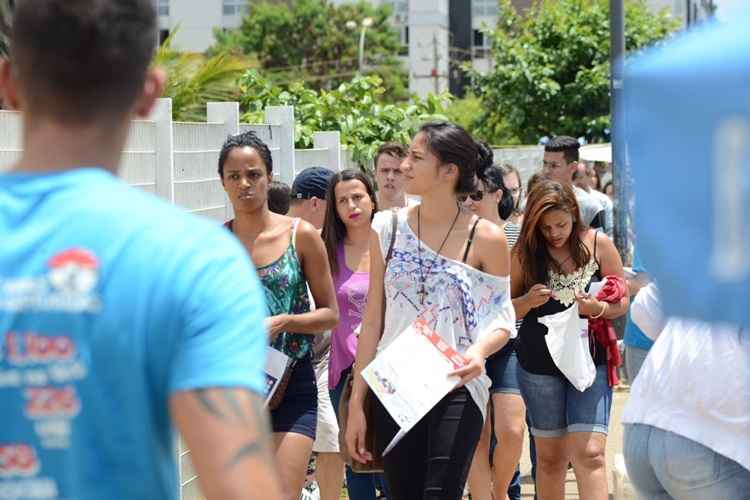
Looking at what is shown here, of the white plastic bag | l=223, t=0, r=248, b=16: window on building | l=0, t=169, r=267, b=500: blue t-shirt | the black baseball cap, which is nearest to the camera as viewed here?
l=0, t=169, r=267, b=500: blue t-shirt

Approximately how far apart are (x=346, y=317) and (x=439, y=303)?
1.75 metres

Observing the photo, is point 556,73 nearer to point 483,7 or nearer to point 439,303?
point 439,303

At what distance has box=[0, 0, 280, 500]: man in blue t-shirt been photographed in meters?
2.30

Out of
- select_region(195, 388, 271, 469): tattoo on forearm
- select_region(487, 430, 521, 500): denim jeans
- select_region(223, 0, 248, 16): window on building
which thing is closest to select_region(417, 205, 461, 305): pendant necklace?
select_region(487, 430, 521, 500): denim jeans

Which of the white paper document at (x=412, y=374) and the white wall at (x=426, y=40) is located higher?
the white wall at (x=426, y=40)

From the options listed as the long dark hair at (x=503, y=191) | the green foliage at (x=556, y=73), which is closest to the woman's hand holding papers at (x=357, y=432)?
the long dark hair at (x=503, y=191)

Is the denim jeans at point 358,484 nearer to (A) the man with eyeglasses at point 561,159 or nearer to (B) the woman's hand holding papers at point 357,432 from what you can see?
(B) the woman's hand holding papers at point 357,432

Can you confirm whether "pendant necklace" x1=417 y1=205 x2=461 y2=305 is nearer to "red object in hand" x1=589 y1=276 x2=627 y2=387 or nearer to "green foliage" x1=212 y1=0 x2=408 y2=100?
"red object in hand" x1=589 y1=276 x2=627 y2=387

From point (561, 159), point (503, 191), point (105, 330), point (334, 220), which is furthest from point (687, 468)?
point (561, 159)

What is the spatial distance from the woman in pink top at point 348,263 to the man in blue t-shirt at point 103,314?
5.20 m

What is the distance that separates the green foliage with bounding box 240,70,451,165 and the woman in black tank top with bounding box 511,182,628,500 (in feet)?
16.1

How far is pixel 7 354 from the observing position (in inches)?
92.4

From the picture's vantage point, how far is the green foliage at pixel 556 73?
1163 inches

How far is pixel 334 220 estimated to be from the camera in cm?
809
